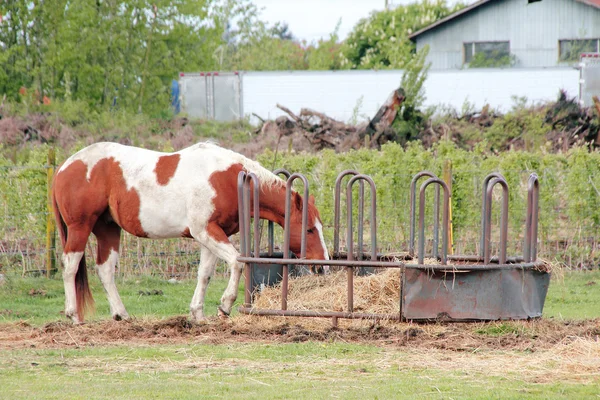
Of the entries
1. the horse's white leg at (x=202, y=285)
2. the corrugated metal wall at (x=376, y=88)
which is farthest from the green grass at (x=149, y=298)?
the corrugated metal wall at (x=376, y=88)

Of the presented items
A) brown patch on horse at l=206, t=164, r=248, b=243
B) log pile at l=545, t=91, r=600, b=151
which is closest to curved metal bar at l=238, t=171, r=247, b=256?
brown patch on horse at l=206, t=164, r=248, b=243

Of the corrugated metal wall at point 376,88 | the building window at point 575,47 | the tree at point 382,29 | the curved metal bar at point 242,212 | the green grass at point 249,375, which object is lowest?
the green grass at point 249,375

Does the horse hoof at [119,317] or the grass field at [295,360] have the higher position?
the grass field at [295,360]

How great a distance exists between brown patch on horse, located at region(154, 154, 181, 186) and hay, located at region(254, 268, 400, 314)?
65.4 inches

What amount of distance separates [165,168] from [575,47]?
36.4 m

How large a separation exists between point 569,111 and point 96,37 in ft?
48.9

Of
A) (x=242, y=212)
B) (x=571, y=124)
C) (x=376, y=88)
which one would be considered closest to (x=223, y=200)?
(x=242, y=212)

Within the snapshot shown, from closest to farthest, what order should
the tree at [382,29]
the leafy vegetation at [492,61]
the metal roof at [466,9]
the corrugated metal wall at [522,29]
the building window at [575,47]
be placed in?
the building window at [575,47]
the metal roof at [466,9]
the leafy vegetation at [492,61]
the corrugated metal wall at [522,29]
the tree at [382,29]

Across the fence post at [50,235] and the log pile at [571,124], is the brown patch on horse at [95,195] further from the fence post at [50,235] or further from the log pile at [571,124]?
the log pile at [571,124]

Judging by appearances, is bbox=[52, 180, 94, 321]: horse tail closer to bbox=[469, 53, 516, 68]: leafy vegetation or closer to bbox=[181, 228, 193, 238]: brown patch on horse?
bbox=[181, 228, 193, 238]: brown patch on horse

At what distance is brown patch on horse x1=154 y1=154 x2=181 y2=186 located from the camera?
32.8ft

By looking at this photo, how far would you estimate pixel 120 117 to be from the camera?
29422mm

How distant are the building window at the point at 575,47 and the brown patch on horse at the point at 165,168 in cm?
3559

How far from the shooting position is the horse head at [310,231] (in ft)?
31.8
